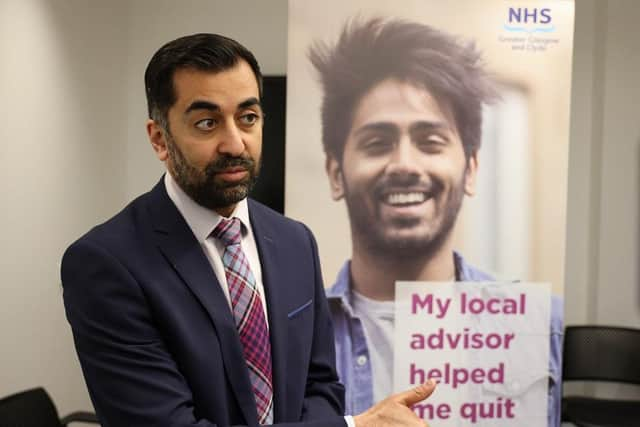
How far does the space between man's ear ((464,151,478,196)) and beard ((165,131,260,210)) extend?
2.00 m

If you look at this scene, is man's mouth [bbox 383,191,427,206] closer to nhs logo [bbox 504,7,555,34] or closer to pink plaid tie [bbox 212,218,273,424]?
nhs logo [bbox 504,7,555,34]

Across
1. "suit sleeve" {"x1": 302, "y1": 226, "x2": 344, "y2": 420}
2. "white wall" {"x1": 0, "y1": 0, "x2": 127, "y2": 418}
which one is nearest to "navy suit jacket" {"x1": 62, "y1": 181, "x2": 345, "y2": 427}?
"suit sleeve" {"x1": 302, "y1": 226, "x2": 344, "y2": 420}

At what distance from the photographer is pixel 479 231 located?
328 centimetres

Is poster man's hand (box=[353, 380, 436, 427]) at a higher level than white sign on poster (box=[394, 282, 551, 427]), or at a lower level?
higher

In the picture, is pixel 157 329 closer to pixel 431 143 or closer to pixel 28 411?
pixel 28 411

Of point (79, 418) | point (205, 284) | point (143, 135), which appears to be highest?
point (143, 135)

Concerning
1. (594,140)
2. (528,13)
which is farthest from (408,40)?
(594,140)

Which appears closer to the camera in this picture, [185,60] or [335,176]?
[185,60]

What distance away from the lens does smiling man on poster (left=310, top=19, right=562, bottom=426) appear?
3168 millimetres

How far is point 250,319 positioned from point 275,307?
0.22ft

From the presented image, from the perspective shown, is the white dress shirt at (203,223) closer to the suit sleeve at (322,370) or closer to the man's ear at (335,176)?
the suit sleeve at (322,370)

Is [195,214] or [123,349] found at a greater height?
[195,214]

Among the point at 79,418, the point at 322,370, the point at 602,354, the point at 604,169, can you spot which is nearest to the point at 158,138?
the point at 322,370

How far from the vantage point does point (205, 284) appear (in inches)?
53.6
